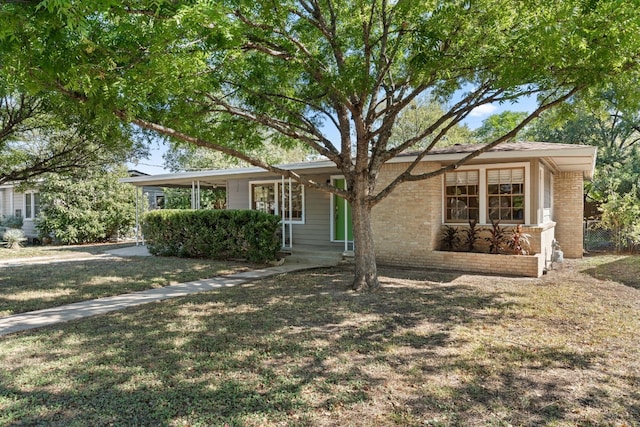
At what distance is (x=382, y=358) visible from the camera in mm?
4230

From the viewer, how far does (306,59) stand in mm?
7422

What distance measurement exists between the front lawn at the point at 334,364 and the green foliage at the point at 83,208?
14462 millimetres

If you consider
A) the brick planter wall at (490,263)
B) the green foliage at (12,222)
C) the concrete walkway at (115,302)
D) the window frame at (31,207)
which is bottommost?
the concrete walkway at (115,302)

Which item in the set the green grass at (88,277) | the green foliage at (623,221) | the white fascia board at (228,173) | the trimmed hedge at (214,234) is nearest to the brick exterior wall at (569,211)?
the green foliage at (623,221)

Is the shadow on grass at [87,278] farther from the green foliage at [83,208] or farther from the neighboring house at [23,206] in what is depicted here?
the neighboring house at [23,206]

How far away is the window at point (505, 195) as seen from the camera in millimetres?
10336

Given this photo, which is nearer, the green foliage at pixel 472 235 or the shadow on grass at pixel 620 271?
the shadow on grass at pixel 620 271

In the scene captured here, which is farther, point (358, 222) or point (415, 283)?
point (415, 283)

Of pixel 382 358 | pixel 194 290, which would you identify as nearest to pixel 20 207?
pixel 194 290

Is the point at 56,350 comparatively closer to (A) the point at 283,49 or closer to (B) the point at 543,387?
(B) the point at 543,387

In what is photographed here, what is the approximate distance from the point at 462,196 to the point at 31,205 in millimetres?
21784

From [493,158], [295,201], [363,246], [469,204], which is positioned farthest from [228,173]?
[493,158]

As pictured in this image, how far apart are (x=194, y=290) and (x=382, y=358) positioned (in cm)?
486

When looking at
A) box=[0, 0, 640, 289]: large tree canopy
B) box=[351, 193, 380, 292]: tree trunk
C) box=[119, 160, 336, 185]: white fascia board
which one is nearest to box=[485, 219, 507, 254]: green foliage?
box=[0, 0, 640, 289]: large tree canopy
